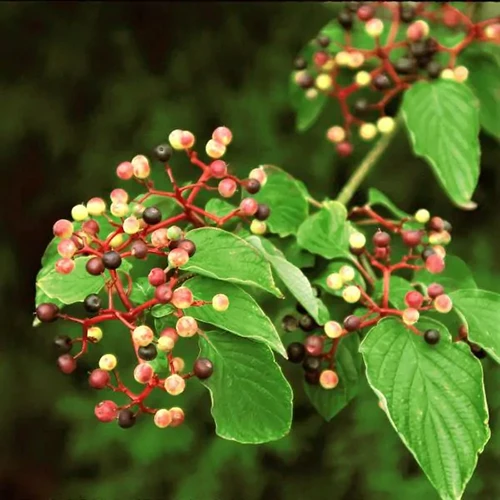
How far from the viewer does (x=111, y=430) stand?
138cm

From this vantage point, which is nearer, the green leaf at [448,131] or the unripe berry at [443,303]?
the unripe berry at [443,303]

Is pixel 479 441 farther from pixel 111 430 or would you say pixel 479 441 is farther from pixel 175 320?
pixel 111 430

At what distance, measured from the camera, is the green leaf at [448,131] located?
897 millimetres

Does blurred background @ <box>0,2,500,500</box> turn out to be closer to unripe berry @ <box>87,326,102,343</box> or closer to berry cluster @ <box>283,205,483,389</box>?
berry cluster @ <box>283,205,483,389</box>

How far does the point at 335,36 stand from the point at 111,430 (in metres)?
0.81

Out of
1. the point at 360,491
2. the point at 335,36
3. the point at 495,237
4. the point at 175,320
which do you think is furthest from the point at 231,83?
the point at 175,320

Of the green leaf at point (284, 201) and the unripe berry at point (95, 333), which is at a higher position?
the green leaf at point (284, 201)

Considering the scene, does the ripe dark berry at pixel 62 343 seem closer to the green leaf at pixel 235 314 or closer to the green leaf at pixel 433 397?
the green leaf at pixel 235 314

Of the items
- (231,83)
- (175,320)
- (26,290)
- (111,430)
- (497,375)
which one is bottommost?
(111,430)

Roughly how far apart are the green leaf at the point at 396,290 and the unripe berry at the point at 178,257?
228 mm

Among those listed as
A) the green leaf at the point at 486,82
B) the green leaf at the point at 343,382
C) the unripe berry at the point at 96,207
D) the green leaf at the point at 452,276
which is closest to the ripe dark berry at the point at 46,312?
the unripe berry at the point at 96,207

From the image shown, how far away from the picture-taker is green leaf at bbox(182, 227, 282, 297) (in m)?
0.65

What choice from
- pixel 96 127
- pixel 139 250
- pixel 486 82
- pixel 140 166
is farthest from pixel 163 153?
pixel 96 127

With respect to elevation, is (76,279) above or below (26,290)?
above
